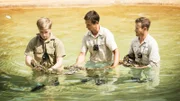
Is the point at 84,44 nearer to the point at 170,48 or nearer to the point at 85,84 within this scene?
the point at 85,84

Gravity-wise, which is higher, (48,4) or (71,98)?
(48,4)

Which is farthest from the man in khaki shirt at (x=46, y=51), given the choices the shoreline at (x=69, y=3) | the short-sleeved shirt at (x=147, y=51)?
the shoreline at (x=69, y=3)

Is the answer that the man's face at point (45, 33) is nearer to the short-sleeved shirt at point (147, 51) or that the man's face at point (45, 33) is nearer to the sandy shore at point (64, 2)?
the short-sleeved shirt at point (147, 51)

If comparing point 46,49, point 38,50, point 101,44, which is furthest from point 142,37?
point 38,50

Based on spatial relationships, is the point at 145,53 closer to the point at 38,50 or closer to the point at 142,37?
the point at 142,37

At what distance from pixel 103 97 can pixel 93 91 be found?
0.28 m

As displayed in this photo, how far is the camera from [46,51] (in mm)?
6863

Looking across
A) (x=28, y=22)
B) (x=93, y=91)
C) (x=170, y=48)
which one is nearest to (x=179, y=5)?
(x=170, y=48)

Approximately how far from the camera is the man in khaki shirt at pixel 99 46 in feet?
22.9

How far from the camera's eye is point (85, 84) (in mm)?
6949

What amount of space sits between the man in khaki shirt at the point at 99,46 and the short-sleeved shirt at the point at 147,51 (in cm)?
36

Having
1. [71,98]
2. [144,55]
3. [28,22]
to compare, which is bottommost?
[71,98]

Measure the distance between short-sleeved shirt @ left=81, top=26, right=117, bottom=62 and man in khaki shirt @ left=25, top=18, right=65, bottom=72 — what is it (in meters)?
0.58

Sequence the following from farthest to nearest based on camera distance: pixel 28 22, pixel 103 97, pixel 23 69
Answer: pixel 28 22 → pixel 23 69 → pixel 103 97
